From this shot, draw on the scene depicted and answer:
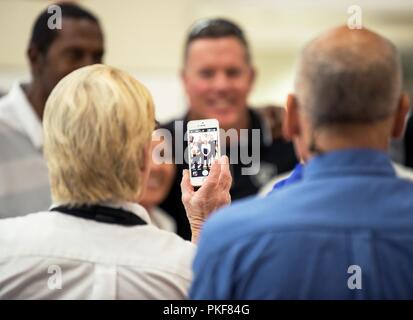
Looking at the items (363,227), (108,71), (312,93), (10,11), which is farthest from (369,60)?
(10,11)

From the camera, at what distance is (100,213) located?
3.30 feet

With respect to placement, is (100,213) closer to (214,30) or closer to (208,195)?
(208,195)

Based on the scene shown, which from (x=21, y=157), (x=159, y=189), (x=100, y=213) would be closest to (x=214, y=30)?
(x=159, y=189)

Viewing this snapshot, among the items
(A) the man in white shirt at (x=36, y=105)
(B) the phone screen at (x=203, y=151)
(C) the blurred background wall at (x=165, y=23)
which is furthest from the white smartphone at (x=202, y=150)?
(C) the blurred background wall at (x=165, y=23)

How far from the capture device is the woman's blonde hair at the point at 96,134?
982 mm

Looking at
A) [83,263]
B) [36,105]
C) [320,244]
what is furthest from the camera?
[36,105]

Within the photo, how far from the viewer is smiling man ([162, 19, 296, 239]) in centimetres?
194

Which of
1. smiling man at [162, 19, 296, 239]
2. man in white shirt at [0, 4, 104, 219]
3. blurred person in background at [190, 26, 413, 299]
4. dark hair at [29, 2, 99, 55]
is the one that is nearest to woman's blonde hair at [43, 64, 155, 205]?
blurred person in background at [190, 26, 413, 299]

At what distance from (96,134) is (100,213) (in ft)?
0.39

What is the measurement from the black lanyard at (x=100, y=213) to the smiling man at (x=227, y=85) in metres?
0.87

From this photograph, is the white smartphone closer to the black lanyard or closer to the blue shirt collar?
the black lanyard

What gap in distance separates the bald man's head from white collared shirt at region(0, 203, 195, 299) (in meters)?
0.32
